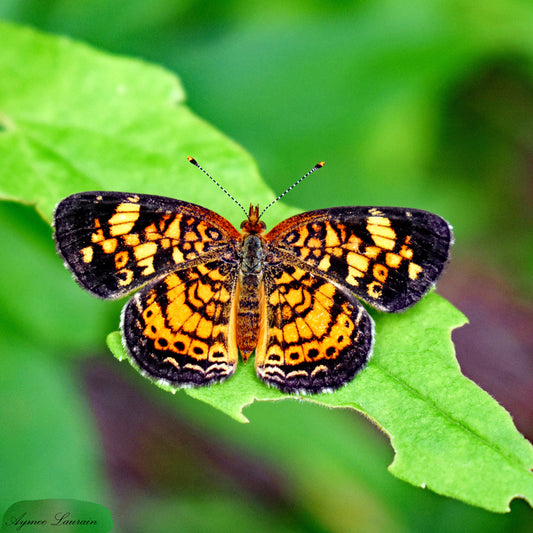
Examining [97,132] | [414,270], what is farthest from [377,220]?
[97,132]

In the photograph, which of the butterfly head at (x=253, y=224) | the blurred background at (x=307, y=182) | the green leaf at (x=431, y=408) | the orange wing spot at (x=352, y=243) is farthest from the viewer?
the blurred background at (x=307, y=182)

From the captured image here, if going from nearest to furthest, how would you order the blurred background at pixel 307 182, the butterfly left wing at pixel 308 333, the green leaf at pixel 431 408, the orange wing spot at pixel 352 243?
the green leaf at pixel 431 408 → the butterfly left wing at pixel 308 333 → the orange wing spot at pixel 352 243 → the blurred background at pixel 307 182

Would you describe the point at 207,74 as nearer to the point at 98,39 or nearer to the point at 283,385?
the point at 98,39

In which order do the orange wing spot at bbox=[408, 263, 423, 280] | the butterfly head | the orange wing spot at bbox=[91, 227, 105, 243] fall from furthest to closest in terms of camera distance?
the butterfly head < the orange wing spot at bbox=[91, 227, 105, 243] < the orange wing spot at bbox=[408, 263, 423, 280]

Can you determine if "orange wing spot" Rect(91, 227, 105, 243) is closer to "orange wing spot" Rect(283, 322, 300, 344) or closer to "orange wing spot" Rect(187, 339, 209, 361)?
"orange wing spot" Rect(187, 339, 209, 361)

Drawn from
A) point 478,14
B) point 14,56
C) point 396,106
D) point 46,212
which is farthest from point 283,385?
point 478,14

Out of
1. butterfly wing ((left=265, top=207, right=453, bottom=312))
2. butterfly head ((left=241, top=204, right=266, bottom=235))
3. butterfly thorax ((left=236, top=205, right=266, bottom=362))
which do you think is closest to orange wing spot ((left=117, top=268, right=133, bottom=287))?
butterfly thorax ((left=236, top=205, right=266, bottom=362))

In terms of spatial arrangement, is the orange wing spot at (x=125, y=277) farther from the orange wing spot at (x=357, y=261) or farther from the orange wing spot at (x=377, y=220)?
the orange wing spot at (x=377, y=220)

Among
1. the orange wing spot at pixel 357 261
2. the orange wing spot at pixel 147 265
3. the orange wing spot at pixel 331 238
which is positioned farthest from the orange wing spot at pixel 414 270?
the orange wing spot at pixel 147 265
